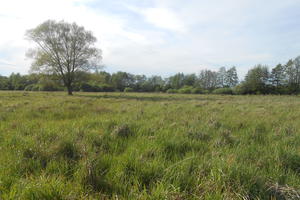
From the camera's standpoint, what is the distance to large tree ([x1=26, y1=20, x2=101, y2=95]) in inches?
938

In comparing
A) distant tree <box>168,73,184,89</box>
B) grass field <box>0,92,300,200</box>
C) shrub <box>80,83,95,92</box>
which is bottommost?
grass field <box>0,92,300,200</box>

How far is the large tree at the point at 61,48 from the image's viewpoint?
2382cm

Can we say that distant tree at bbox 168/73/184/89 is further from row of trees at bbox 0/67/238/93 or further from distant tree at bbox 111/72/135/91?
distant tree at bbox 111/72/135/91

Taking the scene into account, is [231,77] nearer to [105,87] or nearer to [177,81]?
[177,81]

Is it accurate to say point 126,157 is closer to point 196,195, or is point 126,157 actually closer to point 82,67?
point 196,195

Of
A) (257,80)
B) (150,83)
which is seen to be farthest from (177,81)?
(257,80)

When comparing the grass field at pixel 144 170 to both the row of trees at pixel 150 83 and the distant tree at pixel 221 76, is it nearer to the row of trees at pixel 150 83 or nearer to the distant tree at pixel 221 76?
the row of trees at pixel 150 83

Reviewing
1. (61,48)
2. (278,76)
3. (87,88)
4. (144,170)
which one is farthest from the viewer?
(278,76)

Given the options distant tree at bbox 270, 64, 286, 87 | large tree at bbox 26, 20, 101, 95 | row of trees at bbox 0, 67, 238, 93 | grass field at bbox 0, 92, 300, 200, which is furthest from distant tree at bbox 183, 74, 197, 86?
grass field at bbox 0, 92, 300, 200

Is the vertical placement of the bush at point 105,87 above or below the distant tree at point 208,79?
below

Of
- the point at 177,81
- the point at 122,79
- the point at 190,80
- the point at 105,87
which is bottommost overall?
the point at 105,87

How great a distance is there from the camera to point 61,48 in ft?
79.7

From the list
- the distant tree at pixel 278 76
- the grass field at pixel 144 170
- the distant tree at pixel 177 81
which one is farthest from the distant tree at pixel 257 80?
the grass field at pixel 144 170

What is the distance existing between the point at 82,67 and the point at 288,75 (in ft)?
243
